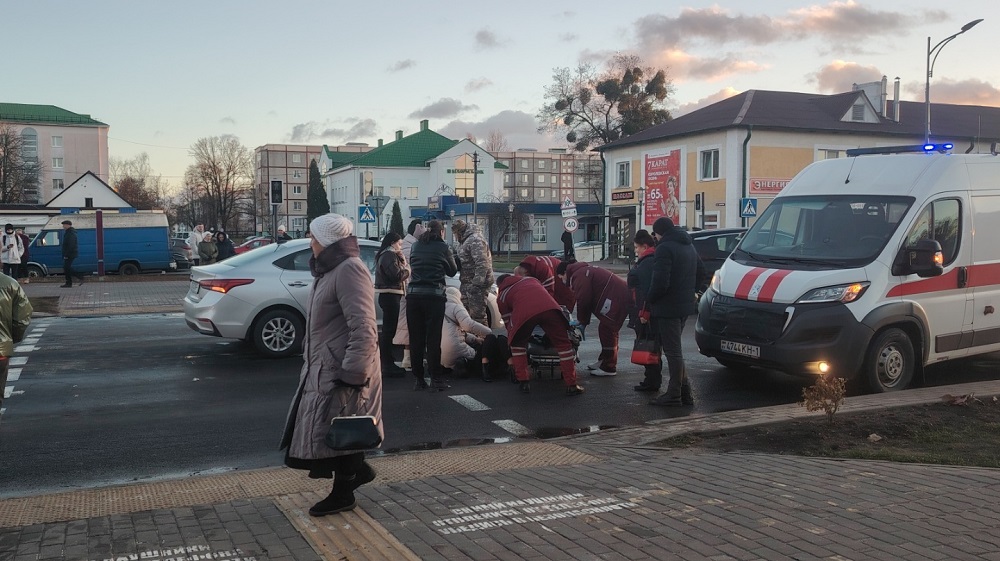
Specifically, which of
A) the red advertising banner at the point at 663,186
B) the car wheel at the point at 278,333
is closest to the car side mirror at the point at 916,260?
the car wheel at the point at 278,333

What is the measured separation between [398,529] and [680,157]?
44.7 m

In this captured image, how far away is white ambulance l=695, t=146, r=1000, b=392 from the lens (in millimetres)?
9227

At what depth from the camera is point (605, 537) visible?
468 centimetres

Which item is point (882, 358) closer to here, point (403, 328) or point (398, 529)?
point (403, 328)

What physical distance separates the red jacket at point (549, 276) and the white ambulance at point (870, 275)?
1625 mm

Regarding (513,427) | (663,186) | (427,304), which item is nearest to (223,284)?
(427,304)

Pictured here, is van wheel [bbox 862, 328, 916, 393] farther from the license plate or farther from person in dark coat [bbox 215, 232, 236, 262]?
person in dark coat [bbox 215, 232, 236, 262]

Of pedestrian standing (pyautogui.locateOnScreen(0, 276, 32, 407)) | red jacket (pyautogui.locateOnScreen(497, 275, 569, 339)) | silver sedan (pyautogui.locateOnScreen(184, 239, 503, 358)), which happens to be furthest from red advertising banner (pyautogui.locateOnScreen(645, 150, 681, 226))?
pedestrian standing (pyautogui.locateOnScreen(0, 276, 32, 407))

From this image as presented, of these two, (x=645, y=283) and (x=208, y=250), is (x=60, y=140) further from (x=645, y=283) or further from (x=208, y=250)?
(x=645, y=283)

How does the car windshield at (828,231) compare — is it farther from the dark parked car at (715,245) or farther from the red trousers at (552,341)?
the dark parked car at (715,245)

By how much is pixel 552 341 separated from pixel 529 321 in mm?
469

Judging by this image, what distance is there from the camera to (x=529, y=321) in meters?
9.48

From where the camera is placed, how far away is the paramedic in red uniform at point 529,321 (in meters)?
9.50

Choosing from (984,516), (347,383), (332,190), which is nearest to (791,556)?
(984,516)
